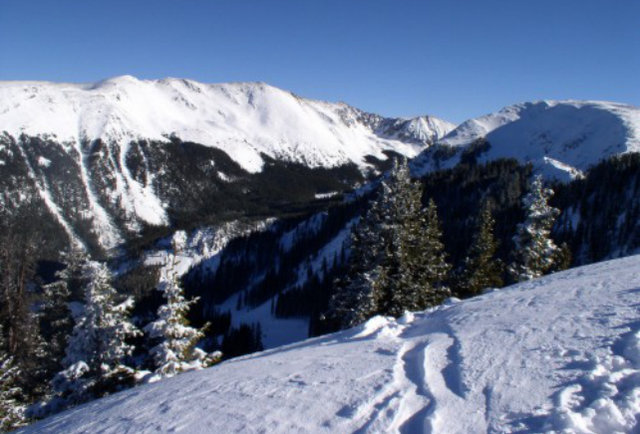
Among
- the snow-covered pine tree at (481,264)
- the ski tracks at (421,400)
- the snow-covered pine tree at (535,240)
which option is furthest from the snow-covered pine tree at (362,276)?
the ski tracks at (421,400)

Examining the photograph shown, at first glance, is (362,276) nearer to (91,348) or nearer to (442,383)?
(91,348)

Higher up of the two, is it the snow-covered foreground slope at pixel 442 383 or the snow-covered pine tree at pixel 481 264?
the snow-covered foreground slope at pixel 442 383

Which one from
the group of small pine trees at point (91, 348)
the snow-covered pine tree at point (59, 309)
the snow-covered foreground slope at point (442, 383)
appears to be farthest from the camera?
the snow-covered pine tree at point (59, 309)

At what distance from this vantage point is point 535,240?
28.5 m

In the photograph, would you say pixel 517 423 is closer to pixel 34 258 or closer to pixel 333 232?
pixel 34 258

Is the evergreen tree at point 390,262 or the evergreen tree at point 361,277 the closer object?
the evergreen tree at point 361,277

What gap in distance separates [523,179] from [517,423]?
156898 millimetres

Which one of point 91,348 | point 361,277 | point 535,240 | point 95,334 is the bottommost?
point 91,348

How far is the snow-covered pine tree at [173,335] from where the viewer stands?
1811cm

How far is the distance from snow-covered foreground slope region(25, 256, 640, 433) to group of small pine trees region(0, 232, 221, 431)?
8366 millimetres

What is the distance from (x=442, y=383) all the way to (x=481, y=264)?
22934 millimetres

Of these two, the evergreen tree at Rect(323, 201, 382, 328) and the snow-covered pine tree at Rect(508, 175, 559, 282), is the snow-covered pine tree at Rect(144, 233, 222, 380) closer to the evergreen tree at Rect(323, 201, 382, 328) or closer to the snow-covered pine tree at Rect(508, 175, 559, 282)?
the evergreen tree at Rect(323, 201, 382, 328)

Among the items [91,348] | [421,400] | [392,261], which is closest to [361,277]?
[392,261]

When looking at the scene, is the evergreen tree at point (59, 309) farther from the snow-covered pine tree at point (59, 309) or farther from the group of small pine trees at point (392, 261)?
the group of small pine trees at point (392, 261)
